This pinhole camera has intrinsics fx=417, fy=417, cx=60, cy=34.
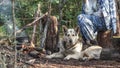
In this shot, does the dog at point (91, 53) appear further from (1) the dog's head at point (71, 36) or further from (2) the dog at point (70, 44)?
(1) the dog's head at point (71, 36)

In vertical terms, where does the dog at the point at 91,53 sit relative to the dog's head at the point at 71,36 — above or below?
below

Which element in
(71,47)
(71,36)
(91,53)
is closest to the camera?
(91,53)

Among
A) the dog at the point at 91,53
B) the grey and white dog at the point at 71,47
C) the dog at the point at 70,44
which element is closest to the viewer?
the dog at the point at 91,53

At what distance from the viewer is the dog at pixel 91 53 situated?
26.7ft

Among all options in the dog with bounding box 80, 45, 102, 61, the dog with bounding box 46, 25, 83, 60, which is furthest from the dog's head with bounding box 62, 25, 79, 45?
the dog with bounding box 80, 45, 102, 61

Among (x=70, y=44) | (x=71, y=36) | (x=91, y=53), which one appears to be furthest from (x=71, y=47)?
(x=91, y=53)

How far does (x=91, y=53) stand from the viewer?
8.25m

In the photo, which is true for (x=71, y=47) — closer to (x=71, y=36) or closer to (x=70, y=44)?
(x=70, y=44)

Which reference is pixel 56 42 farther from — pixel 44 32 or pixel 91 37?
pixel 91 37

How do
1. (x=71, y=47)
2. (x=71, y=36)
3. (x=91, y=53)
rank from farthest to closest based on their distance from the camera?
(x=71, y=47), (x=71, y=36), (x=91, y=53)

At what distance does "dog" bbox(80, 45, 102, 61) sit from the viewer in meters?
8.14

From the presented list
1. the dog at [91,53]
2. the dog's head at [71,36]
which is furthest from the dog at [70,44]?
the dog at [91,53]

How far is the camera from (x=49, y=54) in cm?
875

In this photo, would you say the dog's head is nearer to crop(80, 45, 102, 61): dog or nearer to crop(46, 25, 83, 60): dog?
crop(46, 25, 83, 60): dog
